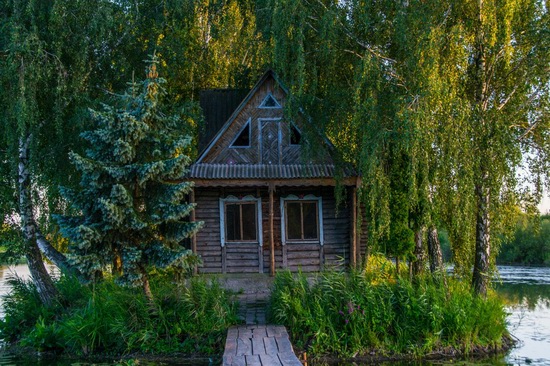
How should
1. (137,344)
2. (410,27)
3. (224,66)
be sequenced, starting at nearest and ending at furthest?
(137,344) → (410,27) → (224,66)

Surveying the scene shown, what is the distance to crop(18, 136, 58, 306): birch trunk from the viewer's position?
16.6 metres

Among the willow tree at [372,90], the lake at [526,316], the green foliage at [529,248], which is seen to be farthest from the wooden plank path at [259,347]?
the green foliage at [529,248]

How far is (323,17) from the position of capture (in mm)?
15430

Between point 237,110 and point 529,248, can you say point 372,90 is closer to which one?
point 237,110

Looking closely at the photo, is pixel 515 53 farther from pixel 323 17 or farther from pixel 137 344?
pixel 137 344

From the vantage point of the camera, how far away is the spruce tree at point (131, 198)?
13359 mm

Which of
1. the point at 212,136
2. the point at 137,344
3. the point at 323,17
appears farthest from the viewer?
the point at 212,136

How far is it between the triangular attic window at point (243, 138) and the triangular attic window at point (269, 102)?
76cm

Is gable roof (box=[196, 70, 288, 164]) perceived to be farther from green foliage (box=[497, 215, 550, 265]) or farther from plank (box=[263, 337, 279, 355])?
green foliage (box=[497, 215, 550, 265])

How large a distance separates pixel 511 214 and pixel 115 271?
1005 centimetres

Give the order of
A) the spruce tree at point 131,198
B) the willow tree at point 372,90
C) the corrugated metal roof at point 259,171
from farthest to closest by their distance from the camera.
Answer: the corrugated metal roof at point 259,171 → the willow tree at point 372,90 → the spruce tree at point 131,198

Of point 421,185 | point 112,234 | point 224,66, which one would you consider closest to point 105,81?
point 112,234

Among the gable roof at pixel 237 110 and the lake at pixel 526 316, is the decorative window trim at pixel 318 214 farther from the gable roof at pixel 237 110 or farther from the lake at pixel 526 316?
the lake at pixel 526 316

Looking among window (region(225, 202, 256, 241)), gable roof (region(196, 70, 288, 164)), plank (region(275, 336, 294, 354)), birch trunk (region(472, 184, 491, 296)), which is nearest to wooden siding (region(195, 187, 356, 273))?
window (region(225, 202, 256, 241))
